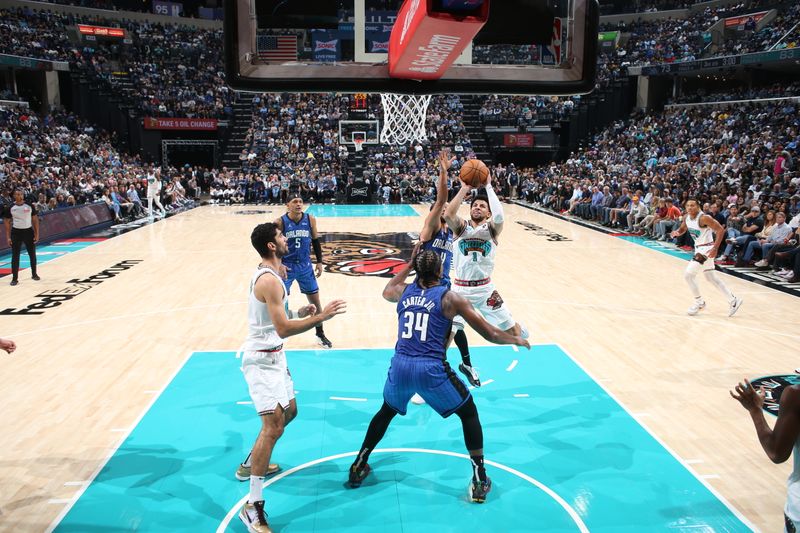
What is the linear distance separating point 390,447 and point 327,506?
3.02 ft

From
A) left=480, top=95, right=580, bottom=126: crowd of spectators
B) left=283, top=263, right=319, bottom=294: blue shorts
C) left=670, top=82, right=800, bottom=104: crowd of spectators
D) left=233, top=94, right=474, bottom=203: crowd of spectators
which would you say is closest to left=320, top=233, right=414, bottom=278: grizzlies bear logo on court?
left=283, top=263, right=319, bottom=294: blue shorts

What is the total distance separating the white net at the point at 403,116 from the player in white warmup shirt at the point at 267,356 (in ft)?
30.1

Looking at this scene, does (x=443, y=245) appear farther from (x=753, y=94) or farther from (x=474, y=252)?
(x=753, y=94)

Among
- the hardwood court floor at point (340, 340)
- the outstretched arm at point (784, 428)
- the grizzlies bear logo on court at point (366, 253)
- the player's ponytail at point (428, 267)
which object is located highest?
Result: the player's ponytail at point (428, 267)

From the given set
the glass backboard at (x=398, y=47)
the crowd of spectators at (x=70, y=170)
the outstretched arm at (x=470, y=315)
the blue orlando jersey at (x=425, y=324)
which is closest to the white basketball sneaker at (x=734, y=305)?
the glass backboard at (x=398, y=47)

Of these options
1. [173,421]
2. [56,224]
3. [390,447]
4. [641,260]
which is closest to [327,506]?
[390,447]

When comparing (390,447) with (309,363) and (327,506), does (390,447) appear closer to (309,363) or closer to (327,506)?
(327,506)

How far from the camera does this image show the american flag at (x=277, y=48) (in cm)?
560

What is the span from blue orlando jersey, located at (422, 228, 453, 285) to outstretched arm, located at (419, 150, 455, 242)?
177 mm

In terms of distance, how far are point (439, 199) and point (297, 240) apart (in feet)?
8.31

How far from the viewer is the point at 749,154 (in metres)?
19.7

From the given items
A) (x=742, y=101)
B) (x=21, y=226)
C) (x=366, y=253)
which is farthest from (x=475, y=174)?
(x=742, y=101)

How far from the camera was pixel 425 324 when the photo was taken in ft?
13.4

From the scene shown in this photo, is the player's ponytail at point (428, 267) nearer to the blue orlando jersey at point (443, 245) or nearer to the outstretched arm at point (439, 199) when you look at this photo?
the outstretched arm at point (439, 199)
